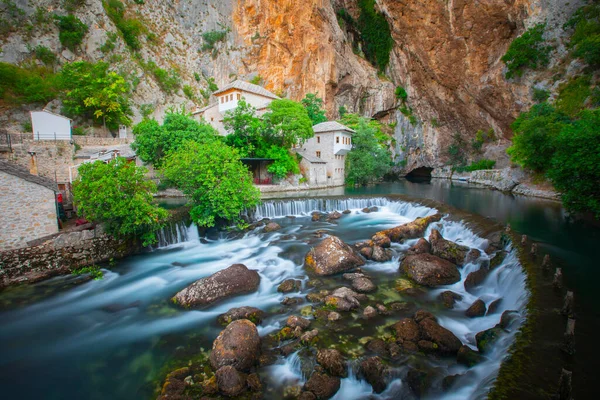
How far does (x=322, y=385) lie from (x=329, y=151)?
1088 inches

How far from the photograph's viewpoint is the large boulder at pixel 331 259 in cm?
1077

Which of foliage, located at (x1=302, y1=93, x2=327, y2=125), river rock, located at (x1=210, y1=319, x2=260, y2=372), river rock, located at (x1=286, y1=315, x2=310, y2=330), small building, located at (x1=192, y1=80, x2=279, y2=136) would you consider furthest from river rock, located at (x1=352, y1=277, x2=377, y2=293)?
foliage, located at (x1=302, y1=93, x2=327, y2=125)

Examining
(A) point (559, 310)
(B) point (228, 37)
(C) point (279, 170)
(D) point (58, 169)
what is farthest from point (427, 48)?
(D) point (58, 169)

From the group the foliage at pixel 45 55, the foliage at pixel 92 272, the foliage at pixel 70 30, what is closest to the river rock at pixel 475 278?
the foliage at pixel 92 272

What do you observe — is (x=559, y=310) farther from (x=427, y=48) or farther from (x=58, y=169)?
(x=427, y=48)

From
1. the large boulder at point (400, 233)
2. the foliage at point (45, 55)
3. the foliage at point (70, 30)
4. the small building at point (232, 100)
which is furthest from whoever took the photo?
the foliage at point (70, 30)

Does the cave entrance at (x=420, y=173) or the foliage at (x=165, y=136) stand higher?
the foliage at (x=165, y=136)

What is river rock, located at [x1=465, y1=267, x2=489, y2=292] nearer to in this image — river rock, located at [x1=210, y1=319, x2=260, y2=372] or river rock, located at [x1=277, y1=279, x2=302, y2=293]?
river rock, located at [x1=277, y1=279, x2=302, y2=293]

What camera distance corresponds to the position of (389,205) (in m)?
20.6

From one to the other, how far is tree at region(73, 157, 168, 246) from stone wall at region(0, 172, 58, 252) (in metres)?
1.00

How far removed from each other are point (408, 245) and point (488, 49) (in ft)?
101

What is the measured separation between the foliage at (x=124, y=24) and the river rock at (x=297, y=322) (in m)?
47.2

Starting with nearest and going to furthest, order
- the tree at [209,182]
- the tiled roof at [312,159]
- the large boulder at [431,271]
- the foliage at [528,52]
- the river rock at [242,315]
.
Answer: the river rock at [242,315], the large boulder at [431,271], the tree at [209,182], the foliage at [528,52], the tiled roof at [312,159]

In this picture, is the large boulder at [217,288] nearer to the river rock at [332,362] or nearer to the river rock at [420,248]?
the river rock at [332,362]
